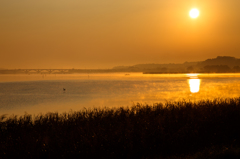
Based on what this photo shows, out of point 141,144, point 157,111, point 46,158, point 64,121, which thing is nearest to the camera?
point 46,158

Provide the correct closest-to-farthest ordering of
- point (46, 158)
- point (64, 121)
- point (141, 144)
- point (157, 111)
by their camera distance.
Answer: point (46, 158) < point (141, 144) < point (64, 121) < point (157, 111)

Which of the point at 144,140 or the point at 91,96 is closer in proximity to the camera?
the point at 144,140

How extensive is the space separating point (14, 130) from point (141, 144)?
27.7 feet

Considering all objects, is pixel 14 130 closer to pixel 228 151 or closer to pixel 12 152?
pixel 12 152

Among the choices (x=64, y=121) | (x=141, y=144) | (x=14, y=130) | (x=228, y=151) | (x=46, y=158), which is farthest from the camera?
(x=64, y=121)

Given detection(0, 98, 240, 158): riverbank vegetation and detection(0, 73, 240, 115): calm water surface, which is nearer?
detection(0, 98, 240, 158): riverbank vegetation

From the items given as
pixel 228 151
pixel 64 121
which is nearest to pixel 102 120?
pixel 64 121

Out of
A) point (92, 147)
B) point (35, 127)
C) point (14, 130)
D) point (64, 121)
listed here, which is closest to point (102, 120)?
point (64, 121)

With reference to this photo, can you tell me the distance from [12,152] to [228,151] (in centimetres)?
869

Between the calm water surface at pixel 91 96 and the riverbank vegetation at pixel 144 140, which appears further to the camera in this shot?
the calm water surface at pixel 91 96

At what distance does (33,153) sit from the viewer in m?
11.9

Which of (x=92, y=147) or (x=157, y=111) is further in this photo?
(x=157, y=111)

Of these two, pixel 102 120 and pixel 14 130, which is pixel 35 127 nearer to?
pixel 14 130

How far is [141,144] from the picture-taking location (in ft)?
41.9
